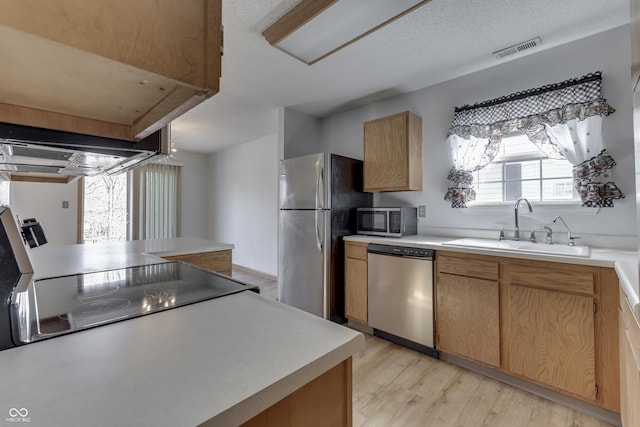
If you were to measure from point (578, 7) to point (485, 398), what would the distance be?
2.51 metres

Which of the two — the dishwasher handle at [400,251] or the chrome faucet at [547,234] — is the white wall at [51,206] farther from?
the chrome faucet at [547,234]

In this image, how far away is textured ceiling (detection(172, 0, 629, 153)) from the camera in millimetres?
1749

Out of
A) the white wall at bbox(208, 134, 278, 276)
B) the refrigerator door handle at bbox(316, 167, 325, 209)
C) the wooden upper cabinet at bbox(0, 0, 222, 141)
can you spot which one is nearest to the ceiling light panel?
the refrigerator door handle at bbox(316, 167, 325, 209)

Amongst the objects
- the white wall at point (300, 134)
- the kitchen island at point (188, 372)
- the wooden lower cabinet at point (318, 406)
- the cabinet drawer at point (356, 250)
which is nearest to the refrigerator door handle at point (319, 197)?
the cabinet drawer at point (356, 250)

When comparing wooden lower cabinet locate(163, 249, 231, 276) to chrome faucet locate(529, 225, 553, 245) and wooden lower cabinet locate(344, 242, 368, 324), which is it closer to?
wooden lower cabinet locate(344, 242, 368, 324)

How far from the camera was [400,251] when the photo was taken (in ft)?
7.80

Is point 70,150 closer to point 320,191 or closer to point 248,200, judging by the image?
point 320,191

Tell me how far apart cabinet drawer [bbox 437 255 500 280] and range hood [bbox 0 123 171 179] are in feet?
6.46

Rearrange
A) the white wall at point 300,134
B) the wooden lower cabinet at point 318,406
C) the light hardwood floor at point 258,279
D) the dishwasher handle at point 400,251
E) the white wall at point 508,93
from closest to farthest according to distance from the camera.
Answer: the wooden lower cabinet at point 318,406, the white wall at point 508,93, the dishwasher handle at point 400,251, the white wall at point 300,134, the light hardwood floor at point 258,279

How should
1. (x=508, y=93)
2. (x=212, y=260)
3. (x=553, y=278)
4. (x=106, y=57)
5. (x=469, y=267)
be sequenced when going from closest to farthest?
(x=106, y=57)
(x=553, y=278)
(x=469, y=267)
(x=212, y=260)
(x=508, y=93)

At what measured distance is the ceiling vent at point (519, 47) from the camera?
2.05 metres

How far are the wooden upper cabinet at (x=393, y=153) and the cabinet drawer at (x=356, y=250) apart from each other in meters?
0.63

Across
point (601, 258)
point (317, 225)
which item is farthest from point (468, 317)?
point (317, 225)

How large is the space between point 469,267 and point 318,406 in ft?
5.83
